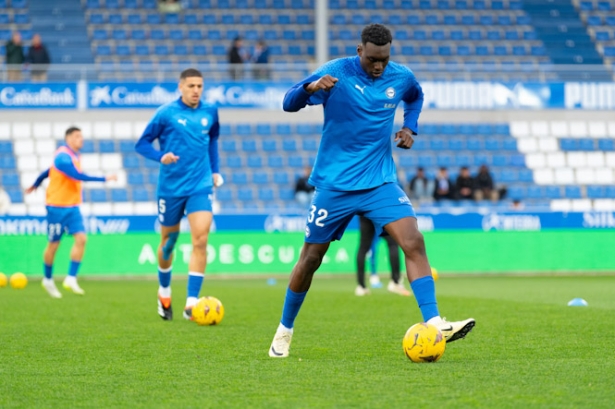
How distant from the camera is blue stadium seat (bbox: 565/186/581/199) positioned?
27.9 metres

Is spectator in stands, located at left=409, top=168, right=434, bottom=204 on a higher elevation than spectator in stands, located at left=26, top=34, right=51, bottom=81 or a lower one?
lower

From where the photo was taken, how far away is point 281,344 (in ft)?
24.6

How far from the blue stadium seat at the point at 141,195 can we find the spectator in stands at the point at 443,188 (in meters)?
7.10

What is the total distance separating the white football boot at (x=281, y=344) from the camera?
24.6ft

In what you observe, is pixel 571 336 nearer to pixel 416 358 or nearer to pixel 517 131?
pixel 416 358

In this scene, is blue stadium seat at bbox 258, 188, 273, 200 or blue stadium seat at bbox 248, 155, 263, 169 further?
blue stadium seat at bbox 248, 155, 263, 169

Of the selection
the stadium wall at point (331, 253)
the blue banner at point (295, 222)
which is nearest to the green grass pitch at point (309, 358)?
the stadium wall at point (331, 253)

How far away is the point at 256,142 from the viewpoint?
2847cm

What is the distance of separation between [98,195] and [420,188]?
8.06 metres

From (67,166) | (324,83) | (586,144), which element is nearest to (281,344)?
(324,83)

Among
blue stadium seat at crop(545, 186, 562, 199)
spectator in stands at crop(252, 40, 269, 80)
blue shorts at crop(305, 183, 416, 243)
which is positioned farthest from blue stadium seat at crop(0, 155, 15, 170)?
blue shorts at crop(305, 183, 416, 243)

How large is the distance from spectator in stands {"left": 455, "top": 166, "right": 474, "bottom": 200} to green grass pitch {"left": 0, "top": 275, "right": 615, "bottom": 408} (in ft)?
36.8

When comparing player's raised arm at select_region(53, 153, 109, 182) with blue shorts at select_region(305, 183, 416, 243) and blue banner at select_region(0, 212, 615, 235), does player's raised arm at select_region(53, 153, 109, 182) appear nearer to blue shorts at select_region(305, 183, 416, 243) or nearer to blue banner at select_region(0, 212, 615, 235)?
blue banner at select_region(0, 212, 615, 235)

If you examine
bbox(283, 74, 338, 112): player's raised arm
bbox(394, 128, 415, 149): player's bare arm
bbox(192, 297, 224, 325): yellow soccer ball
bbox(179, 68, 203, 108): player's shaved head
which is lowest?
bbox(192, 297, 224, 325): yellow soccer ball
